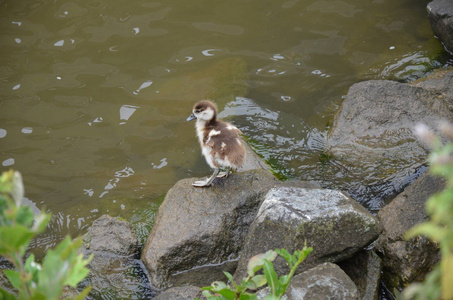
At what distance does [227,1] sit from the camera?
960 centimetres

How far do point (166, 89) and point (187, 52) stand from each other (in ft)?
3.26

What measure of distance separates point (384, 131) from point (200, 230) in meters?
2.75

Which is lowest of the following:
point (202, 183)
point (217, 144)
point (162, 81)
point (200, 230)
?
point (162, 81)

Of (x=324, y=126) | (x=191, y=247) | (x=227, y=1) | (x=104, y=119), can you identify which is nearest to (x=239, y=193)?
(x=191, y=247)

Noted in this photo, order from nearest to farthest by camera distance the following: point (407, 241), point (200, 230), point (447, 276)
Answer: point (447, 276), point (407, 241), point (200, 230)

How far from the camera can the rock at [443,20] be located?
305 inches

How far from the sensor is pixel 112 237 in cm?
539

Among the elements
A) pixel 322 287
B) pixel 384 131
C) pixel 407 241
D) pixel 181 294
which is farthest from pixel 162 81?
pixel 322 287

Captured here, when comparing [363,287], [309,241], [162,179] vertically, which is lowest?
[162,179]

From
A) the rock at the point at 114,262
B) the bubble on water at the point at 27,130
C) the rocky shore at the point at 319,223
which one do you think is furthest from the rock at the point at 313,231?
the bubble on water at the point at 27,130

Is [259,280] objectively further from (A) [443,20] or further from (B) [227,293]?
(A) [443,20]

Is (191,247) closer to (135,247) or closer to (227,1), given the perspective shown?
(135,247)

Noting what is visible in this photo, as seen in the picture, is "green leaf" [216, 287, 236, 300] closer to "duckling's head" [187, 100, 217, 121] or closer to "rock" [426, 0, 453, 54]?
"duckling's head" [187, 100, 217, 121]

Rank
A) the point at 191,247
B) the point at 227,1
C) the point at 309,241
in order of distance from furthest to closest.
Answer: the point at 227,1
the point at 191,247
the point at 309,241
